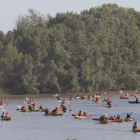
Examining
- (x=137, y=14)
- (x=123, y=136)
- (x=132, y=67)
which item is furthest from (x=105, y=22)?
(x=123, y=136)

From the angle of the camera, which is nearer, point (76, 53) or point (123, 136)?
point (123, 136)

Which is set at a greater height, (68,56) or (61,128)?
(68,56)

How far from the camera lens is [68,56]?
4023 inches

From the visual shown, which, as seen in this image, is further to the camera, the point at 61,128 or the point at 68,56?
the point at 68,56

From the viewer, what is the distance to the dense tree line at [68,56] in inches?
3863

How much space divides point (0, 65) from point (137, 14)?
74676 millimetres

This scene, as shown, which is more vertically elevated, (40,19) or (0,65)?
(40,19)

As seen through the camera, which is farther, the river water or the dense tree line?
the dense tree line

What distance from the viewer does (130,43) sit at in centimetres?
12544

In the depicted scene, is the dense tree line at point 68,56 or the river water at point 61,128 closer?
the river water at point 61,128

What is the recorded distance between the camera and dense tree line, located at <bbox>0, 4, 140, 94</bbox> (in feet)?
322

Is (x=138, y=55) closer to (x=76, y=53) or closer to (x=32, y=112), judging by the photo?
(x=76, y=53)

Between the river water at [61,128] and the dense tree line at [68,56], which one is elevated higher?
the dense tree line at [68,56]

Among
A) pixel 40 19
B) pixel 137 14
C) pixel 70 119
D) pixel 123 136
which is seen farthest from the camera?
pixel 137 14
